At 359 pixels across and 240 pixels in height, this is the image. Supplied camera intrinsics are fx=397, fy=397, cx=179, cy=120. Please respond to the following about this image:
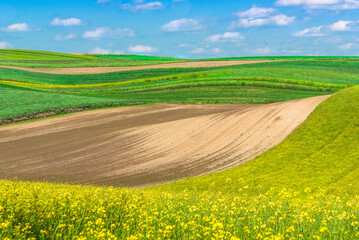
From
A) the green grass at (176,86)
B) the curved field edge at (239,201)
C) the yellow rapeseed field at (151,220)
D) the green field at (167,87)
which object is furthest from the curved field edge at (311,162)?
the green grass at (176,86)

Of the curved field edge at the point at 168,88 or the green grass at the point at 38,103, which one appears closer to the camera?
the green grass at the point at 38,103

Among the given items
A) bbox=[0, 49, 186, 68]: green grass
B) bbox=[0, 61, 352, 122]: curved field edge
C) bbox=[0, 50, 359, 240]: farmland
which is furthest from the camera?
bbox=[0, 49, 186, 68]: green grass

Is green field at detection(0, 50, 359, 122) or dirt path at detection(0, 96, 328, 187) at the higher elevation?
green field at detection(0, 50, 359, 122)

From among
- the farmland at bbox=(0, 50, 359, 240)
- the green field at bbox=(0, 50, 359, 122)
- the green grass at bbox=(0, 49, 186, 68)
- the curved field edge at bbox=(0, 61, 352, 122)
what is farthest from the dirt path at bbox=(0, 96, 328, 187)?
the green grass at bbox=(0, 49, 186, 68)

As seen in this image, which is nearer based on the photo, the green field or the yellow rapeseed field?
the yellow rapeseed field

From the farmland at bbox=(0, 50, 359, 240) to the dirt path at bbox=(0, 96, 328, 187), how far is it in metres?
0.10

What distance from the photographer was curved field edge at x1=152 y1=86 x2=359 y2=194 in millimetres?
19906

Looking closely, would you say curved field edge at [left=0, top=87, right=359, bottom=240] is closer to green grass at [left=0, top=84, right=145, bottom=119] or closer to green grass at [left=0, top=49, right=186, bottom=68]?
green grass at [left=0, top=84, right=145, bottom=119]

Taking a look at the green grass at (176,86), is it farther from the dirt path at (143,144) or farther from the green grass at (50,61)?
the green grass at (50,61)

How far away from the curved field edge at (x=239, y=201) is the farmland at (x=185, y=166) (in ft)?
0.18

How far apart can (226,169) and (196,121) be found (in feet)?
35.2

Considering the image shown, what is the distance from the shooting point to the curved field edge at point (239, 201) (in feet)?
28.7

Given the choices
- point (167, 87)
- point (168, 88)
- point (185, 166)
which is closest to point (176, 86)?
point (168, 88)

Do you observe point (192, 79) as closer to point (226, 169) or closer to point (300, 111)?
point (300, 111)
